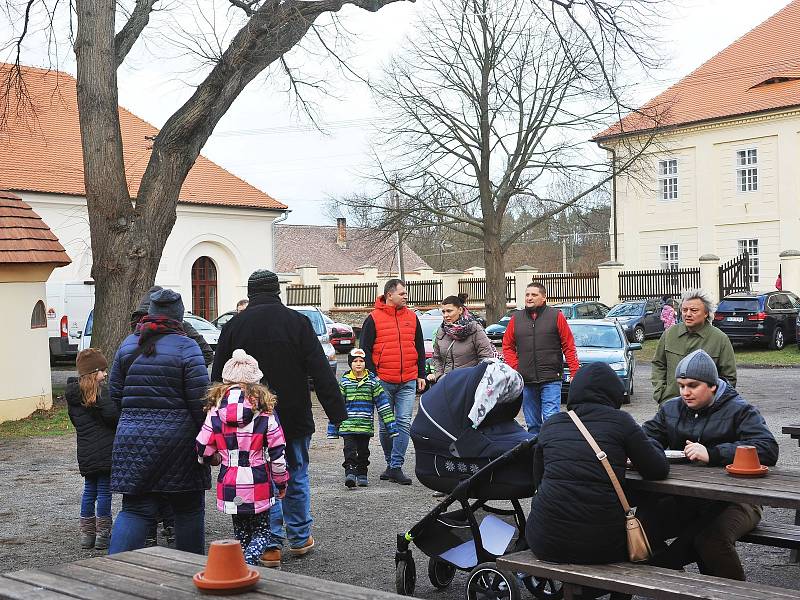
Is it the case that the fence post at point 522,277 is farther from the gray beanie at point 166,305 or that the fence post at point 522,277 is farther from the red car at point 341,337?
the gray beanie at point 166,305

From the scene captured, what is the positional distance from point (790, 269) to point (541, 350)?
2814cm

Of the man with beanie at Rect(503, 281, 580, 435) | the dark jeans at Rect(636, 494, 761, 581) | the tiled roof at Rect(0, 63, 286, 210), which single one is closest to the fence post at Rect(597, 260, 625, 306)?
the tiled roof at Rect(0, 63, 286, 210)

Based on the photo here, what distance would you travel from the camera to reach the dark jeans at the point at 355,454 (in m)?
10.2

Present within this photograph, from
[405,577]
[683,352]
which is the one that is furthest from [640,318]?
[405,577]

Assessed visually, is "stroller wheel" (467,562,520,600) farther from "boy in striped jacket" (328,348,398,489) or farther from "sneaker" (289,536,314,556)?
"boy in striped jacket" (328,348,398,489)

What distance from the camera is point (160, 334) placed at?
646cm

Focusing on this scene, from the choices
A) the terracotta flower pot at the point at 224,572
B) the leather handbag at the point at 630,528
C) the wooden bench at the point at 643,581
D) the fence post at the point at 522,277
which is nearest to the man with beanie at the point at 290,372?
the wooden bench at the point at 643,581

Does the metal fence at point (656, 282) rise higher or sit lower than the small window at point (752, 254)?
lower

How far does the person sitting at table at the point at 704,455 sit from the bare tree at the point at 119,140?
11.3 metres

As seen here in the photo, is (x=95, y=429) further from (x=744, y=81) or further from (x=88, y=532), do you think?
(x=744, y=81)

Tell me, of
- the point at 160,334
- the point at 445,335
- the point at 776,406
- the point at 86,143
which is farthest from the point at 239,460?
the point at 776,406

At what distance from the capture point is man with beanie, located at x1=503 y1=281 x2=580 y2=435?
1110 cm

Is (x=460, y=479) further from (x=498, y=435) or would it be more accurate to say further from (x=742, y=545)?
(x=742, y=545)

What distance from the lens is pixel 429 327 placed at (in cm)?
2394
